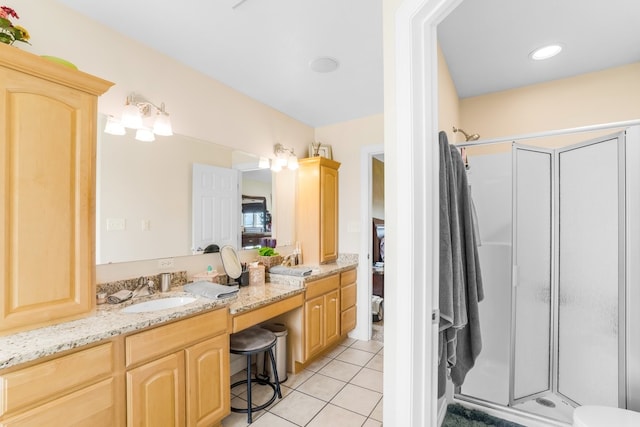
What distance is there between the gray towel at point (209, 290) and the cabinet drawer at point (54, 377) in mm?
577

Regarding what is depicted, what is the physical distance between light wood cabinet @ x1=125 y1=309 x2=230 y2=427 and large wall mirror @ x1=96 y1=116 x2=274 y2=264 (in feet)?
2.11

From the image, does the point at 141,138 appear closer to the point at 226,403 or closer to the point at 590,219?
the point at 226,403

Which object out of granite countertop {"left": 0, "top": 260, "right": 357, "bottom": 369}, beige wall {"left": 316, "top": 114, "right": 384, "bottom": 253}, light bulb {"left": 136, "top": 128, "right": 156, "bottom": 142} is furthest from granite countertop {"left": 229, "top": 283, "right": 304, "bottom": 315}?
light bulb {"left": 136, "top": 128, "right": 156, "bottom": 142}

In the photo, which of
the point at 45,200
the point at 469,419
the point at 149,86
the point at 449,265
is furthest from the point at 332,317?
the point at 149,86

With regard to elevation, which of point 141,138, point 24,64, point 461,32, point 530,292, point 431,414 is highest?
point 461,32

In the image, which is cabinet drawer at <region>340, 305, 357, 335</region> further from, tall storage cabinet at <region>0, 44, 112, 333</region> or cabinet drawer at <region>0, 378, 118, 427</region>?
tall storage cabinet at <region>0, 44, 112, 333</region>

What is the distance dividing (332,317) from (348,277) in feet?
1.59

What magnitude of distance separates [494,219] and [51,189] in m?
2.71

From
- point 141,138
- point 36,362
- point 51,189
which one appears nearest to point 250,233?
point 141,138

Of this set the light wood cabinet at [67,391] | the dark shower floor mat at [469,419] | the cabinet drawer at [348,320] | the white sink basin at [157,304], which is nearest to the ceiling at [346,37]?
the white sink basin at [157,304]

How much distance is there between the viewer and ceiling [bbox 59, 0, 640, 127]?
1.58 meters

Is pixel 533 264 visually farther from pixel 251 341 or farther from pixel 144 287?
pixel 144 287

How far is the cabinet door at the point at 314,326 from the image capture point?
97.4 inches

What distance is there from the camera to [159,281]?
1.91 meters
